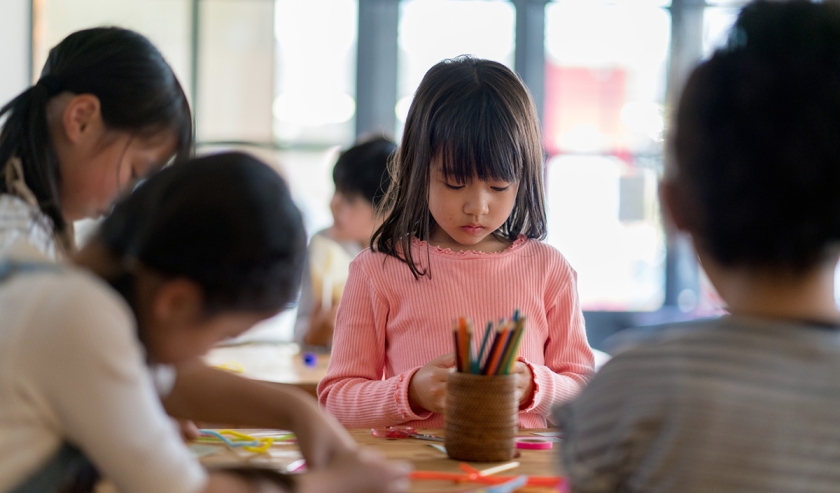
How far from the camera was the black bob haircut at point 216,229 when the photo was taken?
2.39 feet

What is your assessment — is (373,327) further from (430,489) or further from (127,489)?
(127,489)

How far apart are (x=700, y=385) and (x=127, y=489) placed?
18.4 inches

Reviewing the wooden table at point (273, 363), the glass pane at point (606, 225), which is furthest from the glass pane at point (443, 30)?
the wooden table at point (273, 363)

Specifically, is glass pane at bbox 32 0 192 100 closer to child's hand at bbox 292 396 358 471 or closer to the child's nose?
the child's nose

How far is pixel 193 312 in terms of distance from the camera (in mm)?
764

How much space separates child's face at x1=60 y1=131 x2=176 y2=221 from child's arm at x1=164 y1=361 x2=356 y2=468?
12.6 inches

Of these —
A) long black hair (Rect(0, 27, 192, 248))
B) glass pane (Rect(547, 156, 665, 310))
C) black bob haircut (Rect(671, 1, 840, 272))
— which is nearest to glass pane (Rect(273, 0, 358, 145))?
glass pane (Rect(547, 156, 665, 310))

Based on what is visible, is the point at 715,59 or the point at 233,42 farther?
the point at 233,42

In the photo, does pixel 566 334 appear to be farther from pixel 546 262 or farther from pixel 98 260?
pixel 98 260

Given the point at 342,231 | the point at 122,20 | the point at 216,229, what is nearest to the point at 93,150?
the point at 216,229

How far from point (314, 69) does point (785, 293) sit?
4076 mm

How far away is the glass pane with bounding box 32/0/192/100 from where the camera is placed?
357 centimetres

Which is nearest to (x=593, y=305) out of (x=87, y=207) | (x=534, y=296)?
(x=534, y=296)

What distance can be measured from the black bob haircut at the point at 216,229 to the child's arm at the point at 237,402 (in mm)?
207
